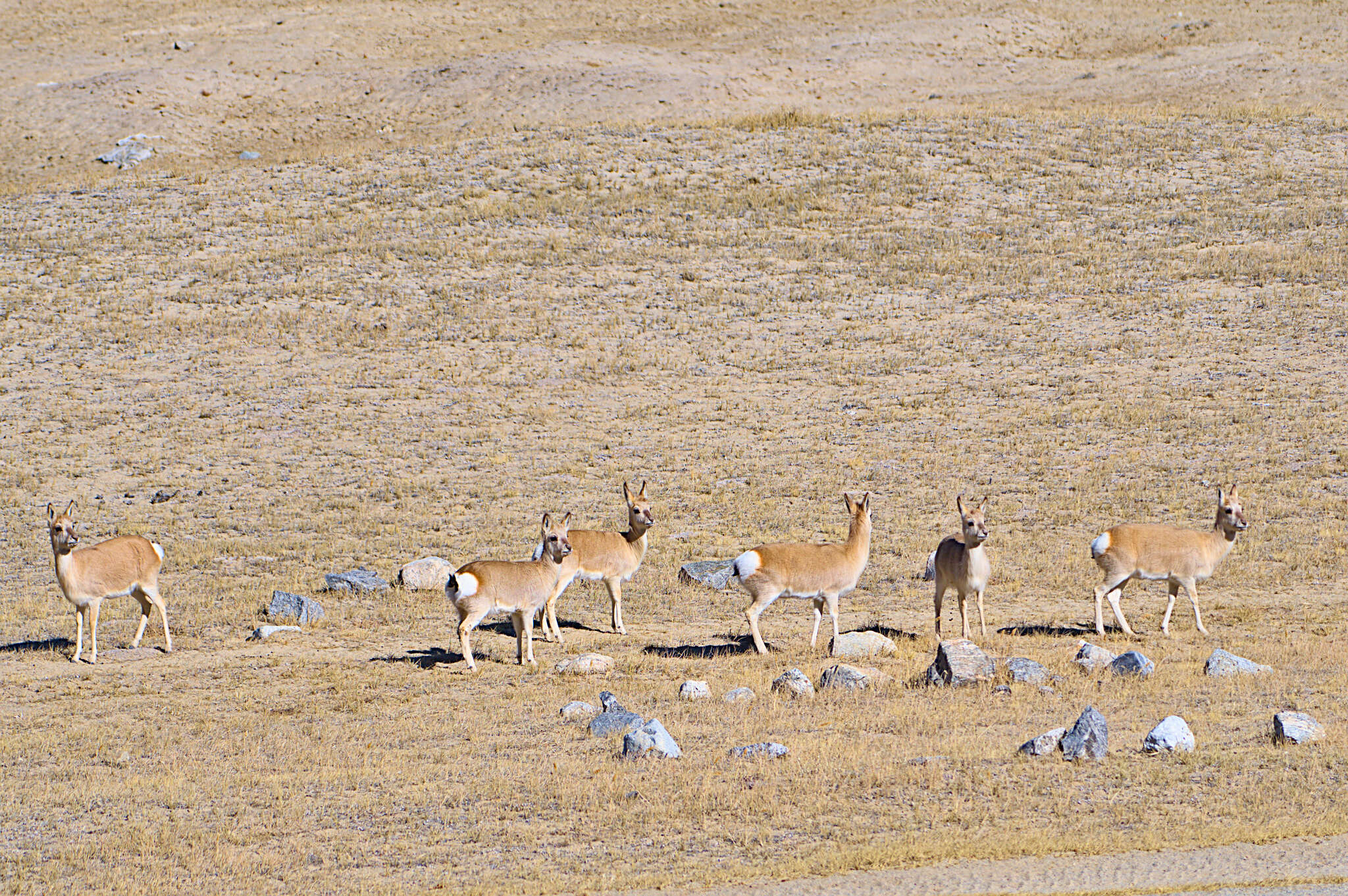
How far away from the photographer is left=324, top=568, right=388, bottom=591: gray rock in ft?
62.6

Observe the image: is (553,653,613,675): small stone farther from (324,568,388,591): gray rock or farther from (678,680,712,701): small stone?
(324,568,388,591): gray rock

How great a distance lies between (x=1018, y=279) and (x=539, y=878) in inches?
1117

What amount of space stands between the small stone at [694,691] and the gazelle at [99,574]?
6.22 m

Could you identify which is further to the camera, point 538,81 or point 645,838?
point 538,81

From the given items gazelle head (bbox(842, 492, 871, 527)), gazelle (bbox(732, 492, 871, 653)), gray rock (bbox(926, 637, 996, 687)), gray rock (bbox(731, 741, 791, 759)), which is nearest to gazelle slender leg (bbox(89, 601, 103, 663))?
gazelle (bbox(732, 492, 871, 653))

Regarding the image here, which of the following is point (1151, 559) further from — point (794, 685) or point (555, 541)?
point (555, 541)

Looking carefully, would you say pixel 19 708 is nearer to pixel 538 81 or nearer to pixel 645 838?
pixel 645 838

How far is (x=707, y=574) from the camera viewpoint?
19266 millimetres

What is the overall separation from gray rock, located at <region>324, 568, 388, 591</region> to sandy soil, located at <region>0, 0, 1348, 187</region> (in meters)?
31.9

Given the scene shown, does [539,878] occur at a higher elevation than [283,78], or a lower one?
lower

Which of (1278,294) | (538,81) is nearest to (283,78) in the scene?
(538,81)

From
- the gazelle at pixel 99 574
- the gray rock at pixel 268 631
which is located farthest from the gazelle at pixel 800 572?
the gazelle at pixel 99 574

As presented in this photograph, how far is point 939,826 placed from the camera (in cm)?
1030

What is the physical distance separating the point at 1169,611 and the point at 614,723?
22.0ft
